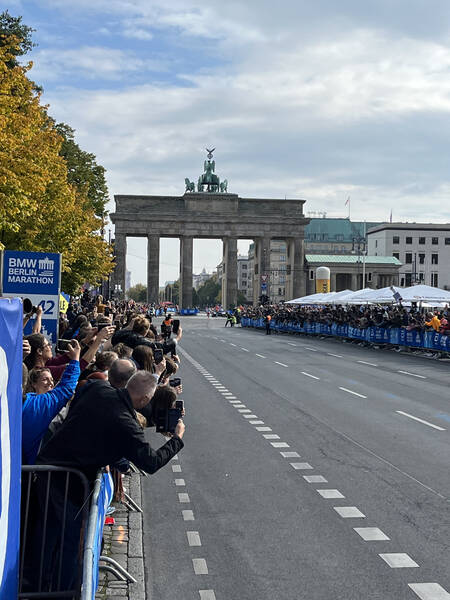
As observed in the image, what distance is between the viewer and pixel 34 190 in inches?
984

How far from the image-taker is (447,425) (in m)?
14.4

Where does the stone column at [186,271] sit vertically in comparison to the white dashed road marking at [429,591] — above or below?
above

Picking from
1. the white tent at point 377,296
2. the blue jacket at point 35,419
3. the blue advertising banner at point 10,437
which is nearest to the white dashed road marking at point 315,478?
the blue jacket at point 35,419

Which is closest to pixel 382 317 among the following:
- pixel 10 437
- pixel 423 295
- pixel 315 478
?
pixel 423 295

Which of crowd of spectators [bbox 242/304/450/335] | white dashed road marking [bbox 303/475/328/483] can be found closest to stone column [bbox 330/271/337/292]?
crowd of spectators [bbox 242/304/450/335]

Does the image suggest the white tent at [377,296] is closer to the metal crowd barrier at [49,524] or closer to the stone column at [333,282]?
the metal crowd barrier at [49,524]

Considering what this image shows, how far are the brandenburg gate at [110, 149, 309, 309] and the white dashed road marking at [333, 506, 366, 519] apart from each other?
370 ft

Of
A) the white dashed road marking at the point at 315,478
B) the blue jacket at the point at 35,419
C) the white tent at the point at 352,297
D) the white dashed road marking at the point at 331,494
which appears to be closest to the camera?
the blue jacket at the point at 35,419

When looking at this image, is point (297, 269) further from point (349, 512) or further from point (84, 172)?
point (349, 512)

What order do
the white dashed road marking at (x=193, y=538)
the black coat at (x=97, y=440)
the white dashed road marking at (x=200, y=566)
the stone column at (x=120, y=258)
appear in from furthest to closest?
1. the stone column at (x=120, y=258)
2. the white dashed road marking at (x=193, y=538)
3. the white dashed road marking at (x=200, y=566)
4. the black coat at (x=97, y=440)

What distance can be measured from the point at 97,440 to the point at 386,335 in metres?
36.0

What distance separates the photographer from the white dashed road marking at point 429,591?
5.84m

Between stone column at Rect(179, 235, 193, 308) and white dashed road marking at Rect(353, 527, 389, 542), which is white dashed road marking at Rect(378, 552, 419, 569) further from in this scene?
stone column at Rect(179, 235, 193, 308)

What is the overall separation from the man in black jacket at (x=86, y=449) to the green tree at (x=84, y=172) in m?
46.6
